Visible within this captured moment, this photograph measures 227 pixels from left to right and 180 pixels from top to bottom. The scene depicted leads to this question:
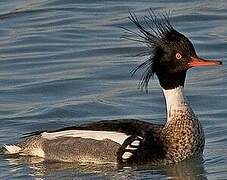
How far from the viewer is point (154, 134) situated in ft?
40.4

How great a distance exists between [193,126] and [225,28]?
7144mm

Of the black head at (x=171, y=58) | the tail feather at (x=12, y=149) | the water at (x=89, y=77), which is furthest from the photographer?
the tail feather at (x=12, y=149)

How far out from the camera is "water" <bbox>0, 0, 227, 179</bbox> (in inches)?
488

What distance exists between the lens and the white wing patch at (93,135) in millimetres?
12266

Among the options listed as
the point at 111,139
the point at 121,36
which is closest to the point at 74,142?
the point at 111,139

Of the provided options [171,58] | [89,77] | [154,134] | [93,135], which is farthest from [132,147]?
[89,77]

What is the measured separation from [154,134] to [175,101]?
18.7 inches

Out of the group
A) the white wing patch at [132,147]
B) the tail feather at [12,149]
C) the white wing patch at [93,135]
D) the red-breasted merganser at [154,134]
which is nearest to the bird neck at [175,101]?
the red-breasted merganser at [154,134]

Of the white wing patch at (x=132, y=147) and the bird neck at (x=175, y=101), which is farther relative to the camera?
the bird neck at (x=175, y=101)

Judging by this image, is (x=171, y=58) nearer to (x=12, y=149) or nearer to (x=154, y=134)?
(x=154, y=134)

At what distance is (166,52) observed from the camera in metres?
12.5

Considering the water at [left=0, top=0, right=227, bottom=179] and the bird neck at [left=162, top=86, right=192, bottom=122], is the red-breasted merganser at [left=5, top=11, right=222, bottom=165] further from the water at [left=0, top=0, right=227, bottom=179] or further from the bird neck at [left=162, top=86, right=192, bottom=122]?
the water at [left=0, top=0, right=227, bottom=179]

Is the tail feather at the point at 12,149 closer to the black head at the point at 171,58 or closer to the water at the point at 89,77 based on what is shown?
the water at the point at 89,77

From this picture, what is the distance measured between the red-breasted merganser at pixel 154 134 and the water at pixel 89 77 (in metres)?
0.13
